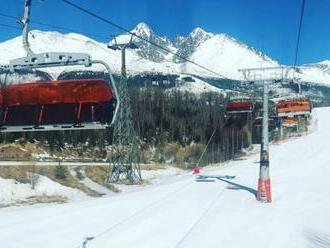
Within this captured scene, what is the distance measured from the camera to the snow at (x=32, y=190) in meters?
42.4

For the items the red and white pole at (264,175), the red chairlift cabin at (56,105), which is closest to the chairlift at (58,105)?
the red chairlift cabin at (56,105)

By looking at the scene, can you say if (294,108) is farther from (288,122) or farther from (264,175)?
(264,175)

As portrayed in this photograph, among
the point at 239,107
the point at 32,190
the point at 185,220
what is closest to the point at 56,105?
the point at 185,220

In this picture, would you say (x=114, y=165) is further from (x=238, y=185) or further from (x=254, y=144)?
(x=254, y=144)

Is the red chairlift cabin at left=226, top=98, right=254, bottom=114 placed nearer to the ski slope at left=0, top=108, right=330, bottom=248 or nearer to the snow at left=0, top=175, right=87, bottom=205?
the ski slope at left=0, top=108, right=330, bottom=248

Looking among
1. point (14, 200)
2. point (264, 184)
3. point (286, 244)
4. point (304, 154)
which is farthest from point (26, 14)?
point (304, 154)

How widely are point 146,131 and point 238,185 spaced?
326ft

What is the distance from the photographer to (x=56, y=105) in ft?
52.9

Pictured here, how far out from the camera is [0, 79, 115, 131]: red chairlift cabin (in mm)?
15602

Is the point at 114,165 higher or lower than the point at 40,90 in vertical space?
lower

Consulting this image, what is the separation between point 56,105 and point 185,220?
12177 millimetres

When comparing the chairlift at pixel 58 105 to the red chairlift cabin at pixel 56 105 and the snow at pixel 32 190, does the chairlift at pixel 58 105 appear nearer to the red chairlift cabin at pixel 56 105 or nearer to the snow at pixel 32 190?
the red chairlift cabin at pixel 56 105

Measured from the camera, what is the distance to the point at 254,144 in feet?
386

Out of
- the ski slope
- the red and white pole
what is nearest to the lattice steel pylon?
the ski slope
